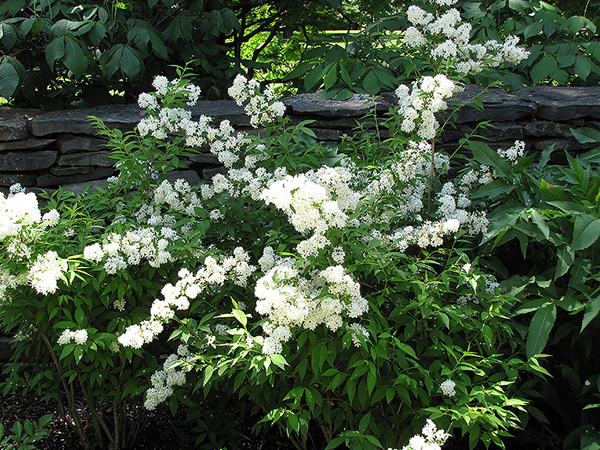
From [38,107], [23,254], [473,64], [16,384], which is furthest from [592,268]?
[38,107]

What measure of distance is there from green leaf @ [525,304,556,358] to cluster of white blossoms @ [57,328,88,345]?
1.69m

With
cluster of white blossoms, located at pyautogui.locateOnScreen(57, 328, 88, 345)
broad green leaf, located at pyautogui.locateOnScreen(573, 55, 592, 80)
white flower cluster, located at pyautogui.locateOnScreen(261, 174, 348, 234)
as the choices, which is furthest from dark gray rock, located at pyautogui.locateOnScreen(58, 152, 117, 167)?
broad green leaf, located at pyautogui.locateOnScreen(573, 55, 592, 80)

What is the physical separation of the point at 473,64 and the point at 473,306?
1.26 m

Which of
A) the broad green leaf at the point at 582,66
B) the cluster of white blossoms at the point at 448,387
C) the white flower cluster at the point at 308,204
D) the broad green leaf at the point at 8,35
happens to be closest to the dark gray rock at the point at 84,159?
the broad green leaf at the point at 8,35

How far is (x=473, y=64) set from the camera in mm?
2672

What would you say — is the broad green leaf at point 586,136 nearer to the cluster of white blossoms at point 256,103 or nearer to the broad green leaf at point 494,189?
the broad green leaf at point 494,189

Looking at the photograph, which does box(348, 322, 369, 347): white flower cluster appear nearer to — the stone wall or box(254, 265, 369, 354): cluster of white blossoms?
box(254, 265, 369, 354): cluster of white blossoms

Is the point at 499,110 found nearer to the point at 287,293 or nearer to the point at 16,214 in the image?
the point at 287,293

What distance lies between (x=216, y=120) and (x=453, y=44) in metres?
1.60

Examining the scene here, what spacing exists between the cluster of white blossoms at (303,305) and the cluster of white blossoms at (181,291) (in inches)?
9.9

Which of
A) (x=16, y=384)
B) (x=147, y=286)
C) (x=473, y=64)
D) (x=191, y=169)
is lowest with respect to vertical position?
(x=16, y=384)

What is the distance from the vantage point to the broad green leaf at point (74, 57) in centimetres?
334

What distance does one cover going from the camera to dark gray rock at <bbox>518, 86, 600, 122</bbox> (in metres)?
3.62

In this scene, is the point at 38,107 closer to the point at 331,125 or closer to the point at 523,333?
the point at 331,125
